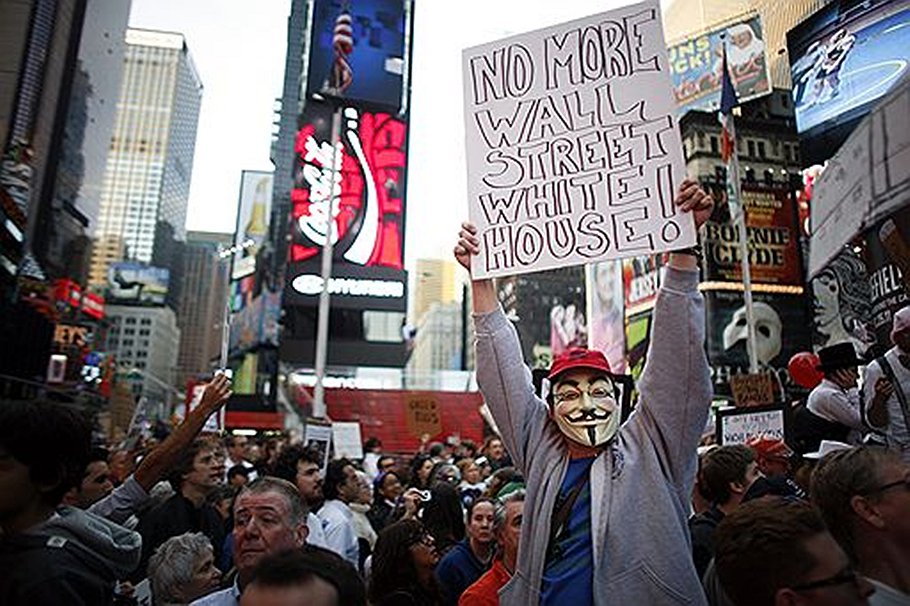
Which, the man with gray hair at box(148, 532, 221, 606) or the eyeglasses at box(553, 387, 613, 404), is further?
the man with gray hair at box(148, 532, 221, 606)

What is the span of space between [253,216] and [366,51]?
55281mm

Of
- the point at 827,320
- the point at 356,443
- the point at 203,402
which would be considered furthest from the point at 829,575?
the point at 827,320

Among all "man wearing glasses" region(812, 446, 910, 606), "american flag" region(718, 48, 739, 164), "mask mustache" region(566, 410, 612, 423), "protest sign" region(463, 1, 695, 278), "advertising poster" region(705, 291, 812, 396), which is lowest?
"man wearing glasses" region(812, 446, 910, 606)

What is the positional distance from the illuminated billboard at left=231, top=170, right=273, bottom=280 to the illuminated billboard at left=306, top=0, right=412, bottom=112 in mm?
48636

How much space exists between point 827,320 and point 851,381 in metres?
29.2

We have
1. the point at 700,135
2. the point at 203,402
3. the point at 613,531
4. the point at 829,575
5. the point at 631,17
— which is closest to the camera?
the point at 829,575

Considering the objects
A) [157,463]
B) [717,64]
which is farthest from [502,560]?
[717,64]

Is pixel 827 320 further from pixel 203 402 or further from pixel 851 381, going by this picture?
pixel 203 402

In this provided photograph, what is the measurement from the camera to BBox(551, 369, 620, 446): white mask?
2699mm

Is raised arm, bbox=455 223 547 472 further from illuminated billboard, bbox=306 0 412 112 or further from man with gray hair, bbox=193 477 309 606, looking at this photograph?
illuminated billboard, bbox=306 0 412 112

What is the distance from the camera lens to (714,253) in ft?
119

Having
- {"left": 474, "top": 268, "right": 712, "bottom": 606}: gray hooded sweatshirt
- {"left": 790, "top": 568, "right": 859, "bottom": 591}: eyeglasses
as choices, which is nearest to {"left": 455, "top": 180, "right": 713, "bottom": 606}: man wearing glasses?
{"left": 474, "top": 268, "right": 712, "bottom": 606}: gray hooded sweatshirt

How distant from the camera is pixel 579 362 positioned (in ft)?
9.22

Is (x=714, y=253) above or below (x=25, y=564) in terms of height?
above
